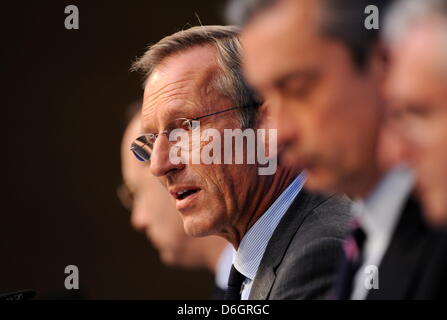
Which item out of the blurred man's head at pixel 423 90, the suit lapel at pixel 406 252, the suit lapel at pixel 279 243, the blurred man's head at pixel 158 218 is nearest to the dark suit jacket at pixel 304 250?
the suit lapel at pixel 279 243

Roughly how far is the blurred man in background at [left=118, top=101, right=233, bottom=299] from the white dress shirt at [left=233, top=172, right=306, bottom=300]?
0.42 metres

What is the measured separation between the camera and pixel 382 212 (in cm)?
160

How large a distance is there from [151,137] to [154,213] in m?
0.53

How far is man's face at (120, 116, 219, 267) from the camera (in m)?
2.79

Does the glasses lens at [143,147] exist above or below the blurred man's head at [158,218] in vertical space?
above

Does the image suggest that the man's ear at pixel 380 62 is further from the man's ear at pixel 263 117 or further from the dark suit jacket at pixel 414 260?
the man's ear at pixel 263 117

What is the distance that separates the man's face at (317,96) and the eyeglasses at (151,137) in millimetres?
666

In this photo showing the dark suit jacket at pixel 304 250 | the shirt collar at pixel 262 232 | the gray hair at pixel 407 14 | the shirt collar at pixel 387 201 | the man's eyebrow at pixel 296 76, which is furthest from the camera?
the shirt collar at pixel 262 232

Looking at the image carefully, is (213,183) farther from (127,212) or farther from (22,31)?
(22,31)

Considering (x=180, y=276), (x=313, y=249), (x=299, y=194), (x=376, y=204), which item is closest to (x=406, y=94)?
(x=376, y=204)

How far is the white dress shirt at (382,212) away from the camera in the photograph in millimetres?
1575

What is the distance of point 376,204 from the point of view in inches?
64.1

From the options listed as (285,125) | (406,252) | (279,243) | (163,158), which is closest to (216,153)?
(163,158)
